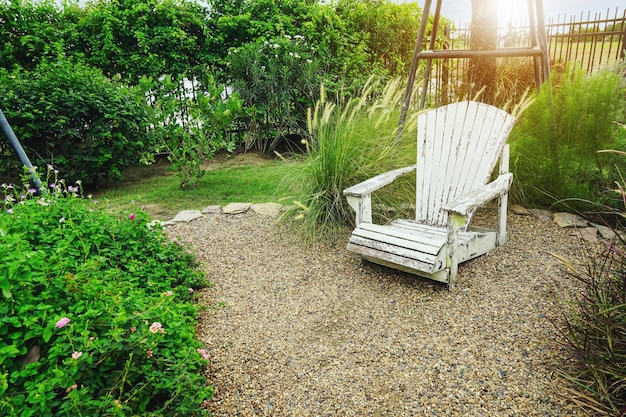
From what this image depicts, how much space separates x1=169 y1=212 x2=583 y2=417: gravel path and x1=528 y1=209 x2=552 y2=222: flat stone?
0.93 ft

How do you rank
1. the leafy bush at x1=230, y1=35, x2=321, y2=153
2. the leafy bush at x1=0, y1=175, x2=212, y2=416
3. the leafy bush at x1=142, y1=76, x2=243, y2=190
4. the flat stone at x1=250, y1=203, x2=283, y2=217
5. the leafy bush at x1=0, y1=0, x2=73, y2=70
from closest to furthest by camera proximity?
the leafy bush at x1=0, y1=175, x2=212, y2=416 < the flat stone at x1=250, y1=203, x2=283, y2=217 < the leafy bush at x1=142, y1=76, x2=243, y2=190 < the leafy bush at x1=0, y1=0, x2=73, y2=70 < the leafy bush at x1=230, y1=35, x2=321, y2=153

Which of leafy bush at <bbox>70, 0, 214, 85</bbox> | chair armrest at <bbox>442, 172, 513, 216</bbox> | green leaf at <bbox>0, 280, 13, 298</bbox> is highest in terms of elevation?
leafy bush at <bbox>70, 0, 214, 85</bbox>

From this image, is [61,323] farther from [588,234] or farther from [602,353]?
[588,234]

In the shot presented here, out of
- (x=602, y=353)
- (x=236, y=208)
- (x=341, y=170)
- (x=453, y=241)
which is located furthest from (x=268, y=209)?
(x=602, y=353)

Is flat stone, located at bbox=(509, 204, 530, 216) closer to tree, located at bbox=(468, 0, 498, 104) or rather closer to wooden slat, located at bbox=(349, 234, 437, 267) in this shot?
tree, located at bbox=(468, 0, 498, 104)

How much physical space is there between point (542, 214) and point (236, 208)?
2687mm

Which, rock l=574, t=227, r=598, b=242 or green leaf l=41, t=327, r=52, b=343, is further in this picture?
rock l=574, t=227, r=598, b=242

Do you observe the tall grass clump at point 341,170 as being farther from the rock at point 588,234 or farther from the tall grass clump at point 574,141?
the rock at point 588,234

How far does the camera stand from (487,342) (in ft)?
6.77

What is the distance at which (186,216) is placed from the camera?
3.91 metres

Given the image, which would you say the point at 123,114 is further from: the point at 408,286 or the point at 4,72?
the point at 408,286

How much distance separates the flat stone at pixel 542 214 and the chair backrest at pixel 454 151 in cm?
82

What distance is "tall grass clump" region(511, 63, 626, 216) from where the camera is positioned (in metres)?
3.28

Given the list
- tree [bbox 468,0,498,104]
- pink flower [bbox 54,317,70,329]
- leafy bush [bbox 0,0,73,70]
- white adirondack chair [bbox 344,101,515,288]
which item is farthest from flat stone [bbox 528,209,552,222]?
leafy bush [bbox 0,0,73,70]
